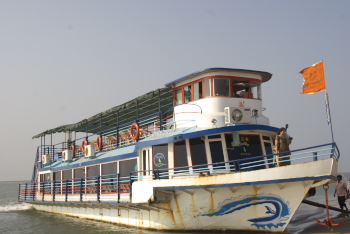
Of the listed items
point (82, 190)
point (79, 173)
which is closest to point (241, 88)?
point (82, 190)

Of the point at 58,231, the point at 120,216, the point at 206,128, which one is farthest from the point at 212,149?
the point at 58,231

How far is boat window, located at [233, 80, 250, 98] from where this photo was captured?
13921 mm

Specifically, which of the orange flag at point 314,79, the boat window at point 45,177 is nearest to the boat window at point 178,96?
the orange flag at point 314,79

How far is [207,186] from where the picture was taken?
445 inches

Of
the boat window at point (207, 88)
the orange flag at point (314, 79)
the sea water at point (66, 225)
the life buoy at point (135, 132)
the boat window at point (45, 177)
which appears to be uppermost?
the boat window at point (207, 88)

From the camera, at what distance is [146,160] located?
1407 cm

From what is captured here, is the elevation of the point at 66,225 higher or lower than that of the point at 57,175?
lower

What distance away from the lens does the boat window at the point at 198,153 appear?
12633mm

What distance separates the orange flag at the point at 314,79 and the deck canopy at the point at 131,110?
5507mm

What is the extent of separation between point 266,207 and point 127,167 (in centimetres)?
629

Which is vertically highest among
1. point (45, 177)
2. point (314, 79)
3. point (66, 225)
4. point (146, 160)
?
point (314, 79)

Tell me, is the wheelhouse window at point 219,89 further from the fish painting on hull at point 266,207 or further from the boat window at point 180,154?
the fish painting on hull at point 266,207

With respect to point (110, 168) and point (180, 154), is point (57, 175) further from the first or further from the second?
point (180, 154)

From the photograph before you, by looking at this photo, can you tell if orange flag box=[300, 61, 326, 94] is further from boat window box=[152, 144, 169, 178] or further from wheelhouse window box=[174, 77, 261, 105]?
boat window box=[152, 144, 169, 178]
